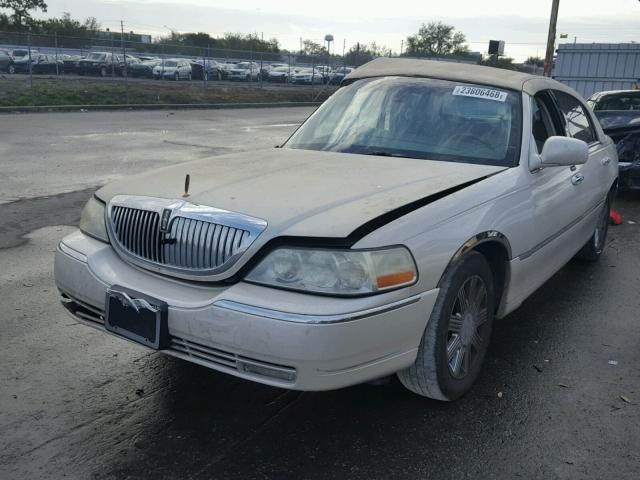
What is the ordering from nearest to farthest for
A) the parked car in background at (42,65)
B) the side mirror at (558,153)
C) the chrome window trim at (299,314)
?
the chrome window trim at (299,314), the side mirror at (558,153), the parked car in background at (42,65)

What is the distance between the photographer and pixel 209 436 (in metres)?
2.98

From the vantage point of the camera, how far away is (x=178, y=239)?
116 inches

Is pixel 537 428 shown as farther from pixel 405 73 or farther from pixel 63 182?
pixel 63 182

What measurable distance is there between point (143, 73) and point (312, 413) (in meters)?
32.8

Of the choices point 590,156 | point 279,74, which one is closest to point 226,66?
point 279,74

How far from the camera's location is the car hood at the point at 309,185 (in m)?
2.82

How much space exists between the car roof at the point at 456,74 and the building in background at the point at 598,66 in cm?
1957

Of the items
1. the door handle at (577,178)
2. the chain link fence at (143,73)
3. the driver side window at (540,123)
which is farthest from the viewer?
the chain link fence at (143,73)

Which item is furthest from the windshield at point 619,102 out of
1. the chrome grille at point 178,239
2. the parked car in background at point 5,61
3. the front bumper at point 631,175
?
the parked car in background at point 5,61

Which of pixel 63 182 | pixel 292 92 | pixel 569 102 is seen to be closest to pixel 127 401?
pixel 569 102

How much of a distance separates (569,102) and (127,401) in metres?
3.93

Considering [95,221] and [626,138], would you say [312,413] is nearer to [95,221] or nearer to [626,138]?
[95,221]

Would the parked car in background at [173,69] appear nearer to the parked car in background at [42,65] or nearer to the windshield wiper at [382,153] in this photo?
the parked car in background at [42,65]

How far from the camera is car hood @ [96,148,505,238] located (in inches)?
111
